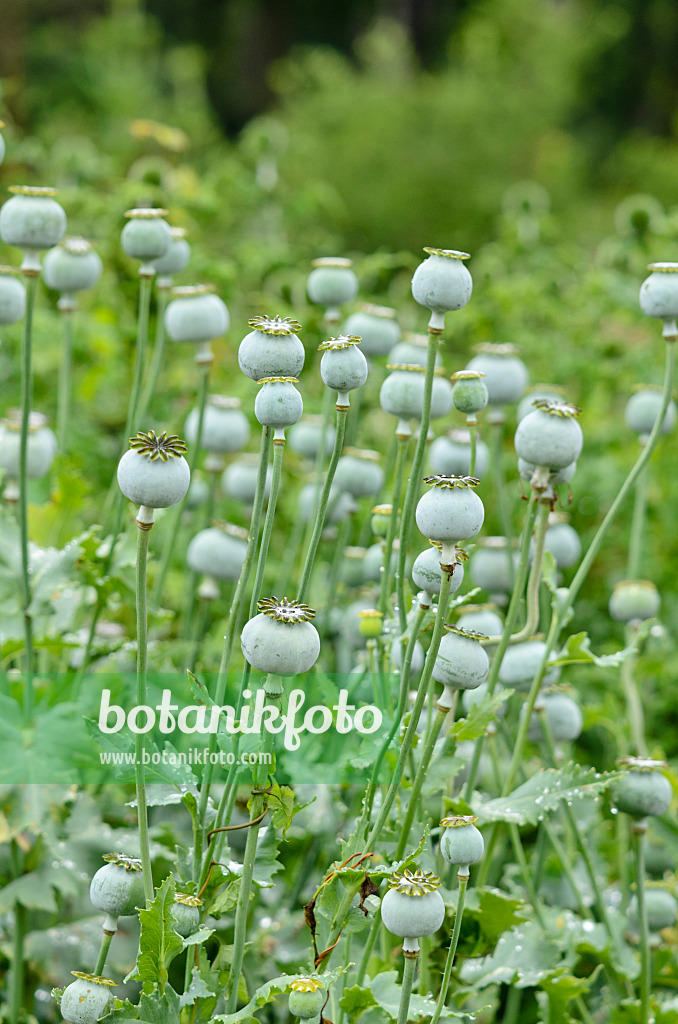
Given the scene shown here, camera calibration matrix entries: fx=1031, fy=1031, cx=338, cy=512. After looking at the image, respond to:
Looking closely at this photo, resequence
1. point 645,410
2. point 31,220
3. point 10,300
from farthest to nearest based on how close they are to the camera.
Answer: point 645,410 < point 10,300 < point 31,220

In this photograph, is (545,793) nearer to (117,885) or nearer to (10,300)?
(117,885)

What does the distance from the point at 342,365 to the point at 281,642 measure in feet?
0.73

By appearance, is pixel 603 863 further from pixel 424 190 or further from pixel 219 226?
pixel 424 190

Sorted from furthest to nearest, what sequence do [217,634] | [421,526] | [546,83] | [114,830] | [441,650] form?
[546,83] → [217,634] → [114,830] → [441,650] → [421,526]

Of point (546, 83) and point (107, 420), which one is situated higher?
point (546, 83)

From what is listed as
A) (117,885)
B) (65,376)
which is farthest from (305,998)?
(65,376)

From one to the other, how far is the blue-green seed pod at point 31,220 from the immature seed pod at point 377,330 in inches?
15.8

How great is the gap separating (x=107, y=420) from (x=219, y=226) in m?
0.91

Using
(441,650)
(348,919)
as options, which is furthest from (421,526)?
(348,919)

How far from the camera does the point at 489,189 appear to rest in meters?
5.16

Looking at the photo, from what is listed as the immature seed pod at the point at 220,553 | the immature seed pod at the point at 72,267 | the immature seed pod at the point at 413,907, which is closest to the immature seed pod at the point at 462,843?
the immature seed pod at the point at 413,907

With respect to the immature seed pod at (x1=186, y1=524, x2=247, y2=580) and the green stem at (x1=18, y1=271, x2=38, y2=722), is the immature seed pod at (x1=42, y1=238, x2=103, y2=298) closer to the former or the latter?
the green stem at (x1=18, y1=271, x2=38, y2=722)

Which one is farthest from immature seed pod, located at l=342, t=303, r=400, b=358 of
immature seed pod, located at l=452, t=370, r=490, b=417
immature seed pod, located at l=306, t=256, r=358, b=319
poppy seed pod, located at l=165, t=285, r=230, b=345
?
immature seed pod, located at l=452, t=370, r=490, b=417

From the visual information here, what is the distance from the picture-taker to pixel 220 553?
1.36 m
